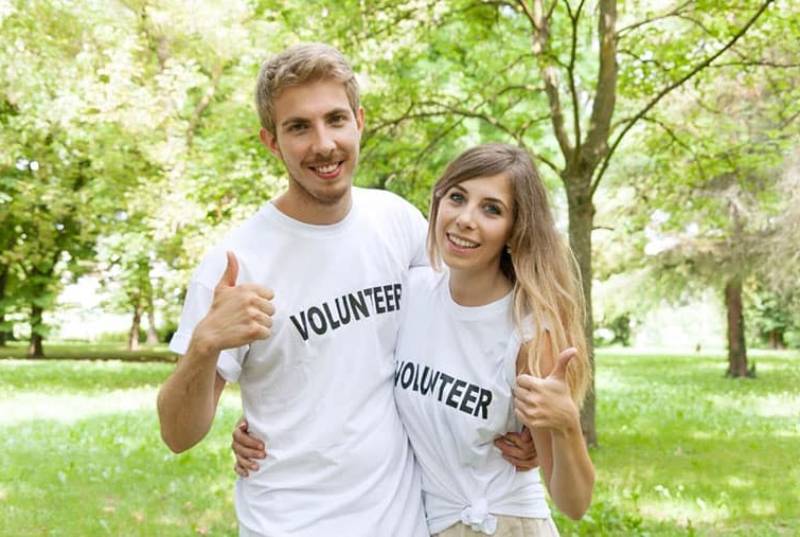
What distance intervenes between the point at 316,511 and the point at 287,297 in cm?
61

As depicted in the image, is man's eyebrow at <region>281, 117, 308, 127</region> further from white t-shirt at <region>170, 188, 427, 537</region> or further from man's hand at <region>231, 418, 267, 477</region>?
man's hand at <region>231, 418, 267, 477</region>

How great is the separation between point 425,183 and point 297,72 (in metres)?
8.43

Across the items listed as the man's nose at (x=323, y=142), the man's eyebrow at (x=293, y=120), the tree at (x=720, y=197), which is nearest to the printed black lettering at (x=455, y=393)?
the man's nose at (x=323, y=142)

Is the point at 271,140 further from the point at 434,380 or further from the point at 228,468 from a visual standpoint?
the point at 228,468

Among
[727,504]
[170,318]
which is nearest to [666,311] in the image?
[170,318]

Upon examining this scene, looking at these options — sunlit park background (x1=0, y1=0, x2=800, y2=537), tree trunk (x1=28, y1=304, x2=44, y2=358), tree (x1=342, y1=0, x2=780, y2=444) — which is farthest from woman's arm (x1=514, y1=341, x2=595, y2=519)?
tree trunk (x1=28, y1=304, x2=44, y2=358)

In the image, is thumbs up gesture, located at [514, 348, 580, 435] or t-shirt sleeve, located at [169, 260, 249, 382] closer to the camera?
thumbs up gesture, located at [514, 348, 580, 435]

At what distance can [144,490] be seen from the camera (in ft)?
27.3

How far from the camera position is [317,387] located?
2.61m

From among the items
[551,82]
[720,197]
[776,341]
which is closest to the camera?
[551,82]

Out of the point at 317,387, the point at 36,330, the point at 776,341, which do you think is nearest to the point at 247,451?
the point at 317,387

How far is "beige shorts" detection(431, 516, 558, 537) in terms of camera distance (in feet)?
A: 8.67

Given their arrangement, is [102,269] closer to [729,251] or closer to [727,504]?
[729,251]

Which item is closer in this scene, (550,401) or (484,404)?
(550,401)
